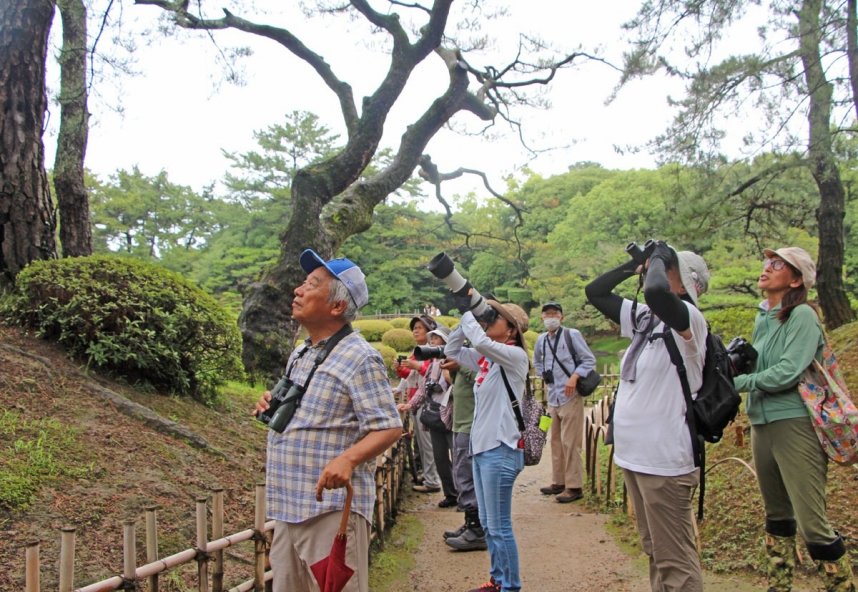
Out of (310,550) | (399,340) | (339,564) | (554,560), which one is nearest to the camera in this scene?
(339,564)

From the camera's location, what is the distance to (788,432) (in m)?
3.09

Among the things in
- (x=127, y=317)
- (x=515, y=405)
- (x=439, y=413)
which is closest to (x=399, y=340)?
(x=439, y=413)

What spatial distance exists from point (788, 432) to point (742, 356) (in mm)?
431

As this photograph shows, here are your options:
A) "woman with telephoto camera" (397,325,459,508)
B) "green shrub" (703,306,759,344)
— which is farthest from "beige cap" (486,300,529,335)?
"green shrub" (703,306,759,344)

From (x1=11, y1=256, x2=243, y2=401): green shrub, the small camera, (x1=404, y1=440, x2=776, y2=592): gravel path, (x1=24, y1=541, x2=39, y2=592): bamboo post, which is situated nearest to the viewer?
(x1=24, y1=541, x2=39, y2=592): bamboo post

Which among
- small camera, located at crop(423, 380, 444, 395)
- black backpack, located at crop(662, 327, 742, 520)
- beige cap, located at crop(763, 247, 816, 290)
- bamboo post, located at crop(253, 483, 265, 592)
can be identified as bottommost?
bamboo post, located at crop(253, 483, 265, 592)

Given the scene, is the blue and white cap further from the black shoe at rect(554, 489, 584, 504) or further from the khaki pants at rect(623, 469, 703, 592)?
the black shoe at rect(554, 489, 584, 504)

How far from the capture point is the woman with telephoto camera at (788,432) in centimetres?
302

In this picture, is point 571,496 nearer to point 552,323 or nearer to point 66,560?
point 552,323

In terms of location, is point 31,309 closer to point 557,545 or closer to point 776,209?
point 557,545

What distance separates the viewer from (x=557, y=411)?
20.8ft

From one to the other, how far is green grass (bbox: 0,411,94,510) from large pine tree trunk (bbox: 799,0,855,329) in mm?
6259

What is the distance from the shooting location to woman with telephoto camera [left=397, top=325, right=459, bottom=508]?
223 inches

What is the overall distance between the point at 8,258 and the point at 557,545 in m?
4.81
